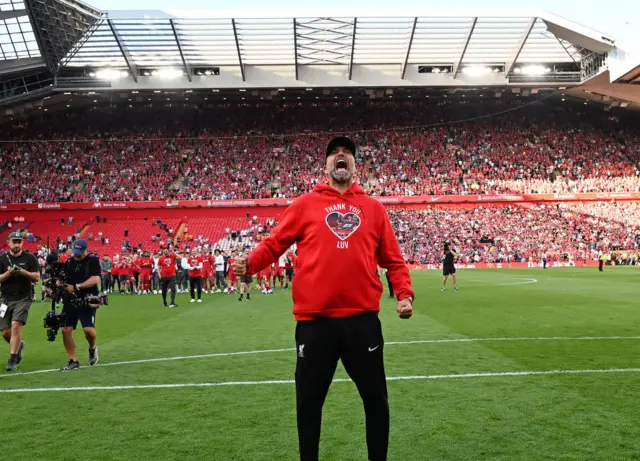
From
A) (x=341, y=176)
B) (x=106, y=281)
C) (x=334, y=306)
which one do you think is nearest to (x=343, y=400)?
(x=334, y=306)

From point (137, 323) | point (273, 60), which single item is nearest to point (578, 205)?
point (273, 60)

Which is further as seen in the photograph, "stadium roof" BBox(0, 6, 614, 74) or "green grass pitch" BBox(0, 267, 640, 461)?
"stadium roof" BBox(0, 6, 614, 74)

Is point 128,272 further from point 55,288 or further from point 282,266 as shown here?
point 55,288

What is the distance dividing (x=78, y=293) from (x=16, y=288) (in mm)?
1096

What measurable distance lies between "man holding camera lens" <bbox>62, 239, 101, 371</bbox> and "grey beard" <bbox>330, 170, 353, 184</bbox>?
609 centimetres

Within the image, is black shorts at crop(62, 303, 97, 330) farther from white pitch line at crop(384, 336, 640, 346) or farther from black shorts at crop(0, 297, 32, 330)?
white pitch line at crop(384, 336, 640, 346)

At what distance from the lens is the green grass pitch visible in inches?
205

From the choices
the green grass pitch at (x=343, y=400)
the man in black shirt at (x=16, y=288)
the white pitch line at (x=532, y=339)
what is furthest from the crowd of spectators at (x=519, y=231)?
the man in black shirt at (x=16, y=288)

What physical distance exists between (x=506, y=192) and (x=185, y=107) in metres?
33.1

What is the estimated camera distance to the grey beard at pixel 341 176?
4.28 metres

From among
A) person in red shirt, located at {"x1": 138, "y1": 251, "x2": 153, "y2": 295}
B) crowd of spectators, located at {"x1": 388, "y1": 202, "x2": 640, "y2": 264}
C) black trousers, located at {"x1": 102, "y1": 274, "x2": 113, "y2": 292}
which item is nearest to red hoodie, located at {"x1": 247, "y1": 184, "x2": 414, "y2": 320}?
person in red shirt, located at {"x1": 138, "y1": 251, "x2": 153, "y2": 295}

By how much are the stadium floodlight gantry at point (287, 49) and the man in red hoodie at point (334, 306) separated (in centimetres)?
4390

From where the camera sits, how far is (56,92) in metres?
54.7

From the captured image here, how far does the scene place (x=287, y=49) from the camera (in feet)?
166
